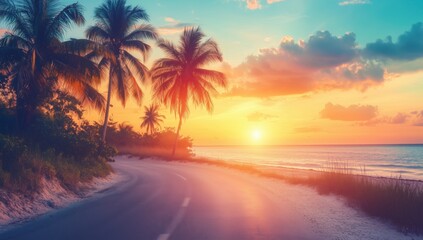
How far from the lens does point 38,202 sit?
9.09 metres

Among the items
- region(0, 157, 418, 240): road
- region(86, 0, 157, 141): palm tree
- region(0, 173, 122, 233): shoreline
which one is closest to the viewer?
region(0, 157, 418, 240): road

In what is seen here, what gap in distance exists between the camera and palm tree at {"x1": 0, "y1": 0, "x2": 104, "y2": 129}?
15.1 m

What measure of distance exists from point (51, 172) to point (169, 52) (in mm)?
24829

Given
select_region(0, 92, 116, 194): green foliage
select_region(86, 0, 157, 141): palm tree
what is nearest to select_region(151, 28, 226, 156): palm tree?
select_region(86, 0, 157, 141): palm tree

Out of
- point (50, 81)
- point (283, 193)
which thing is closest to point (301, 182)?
point (283, 193)

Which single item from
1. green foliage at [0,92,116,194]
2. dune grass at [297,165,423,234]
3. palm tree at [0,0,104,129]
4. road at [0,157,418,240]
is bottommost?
road at [0,157,418,240]

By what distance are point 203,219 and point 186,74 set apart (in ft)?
88.0

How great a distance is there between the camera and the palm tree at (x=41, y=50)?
15.1 m

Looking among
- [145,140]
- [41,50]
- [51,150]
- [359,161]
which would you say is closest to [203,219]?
[51,150]

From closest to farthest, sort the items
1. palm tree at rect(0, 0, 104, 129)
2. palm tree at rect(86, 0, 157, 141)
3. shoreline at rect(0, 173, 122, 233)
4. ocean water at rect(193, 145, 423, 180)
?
shoreline at rect(0, 173, 122, 233)
palm tree at rect(0, 0, 104, 129)
palm tree at rect(86, 0, 157, 141)
ocean water at rect(193, 145, 423, 180)

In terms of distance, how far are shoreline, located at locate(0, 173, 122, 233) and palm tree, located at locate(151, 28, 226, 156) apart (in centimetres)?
2169

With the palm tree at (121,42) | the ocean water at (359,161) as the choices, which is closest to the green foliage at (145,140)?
the ocean water at (359,161)

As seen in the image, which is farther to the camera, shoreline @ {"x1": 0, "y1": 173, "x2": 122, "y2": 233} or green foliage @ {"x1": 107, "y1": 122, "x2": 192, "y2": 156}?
green foliage @ {"x1": 107, "y1": 122, "x2": 192, "y2": 156}

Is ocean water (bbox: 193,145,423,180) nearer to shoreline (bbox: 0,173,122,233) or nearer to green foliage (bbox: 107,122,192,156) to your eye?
green foliage (bbox: 107,122,192,156)
